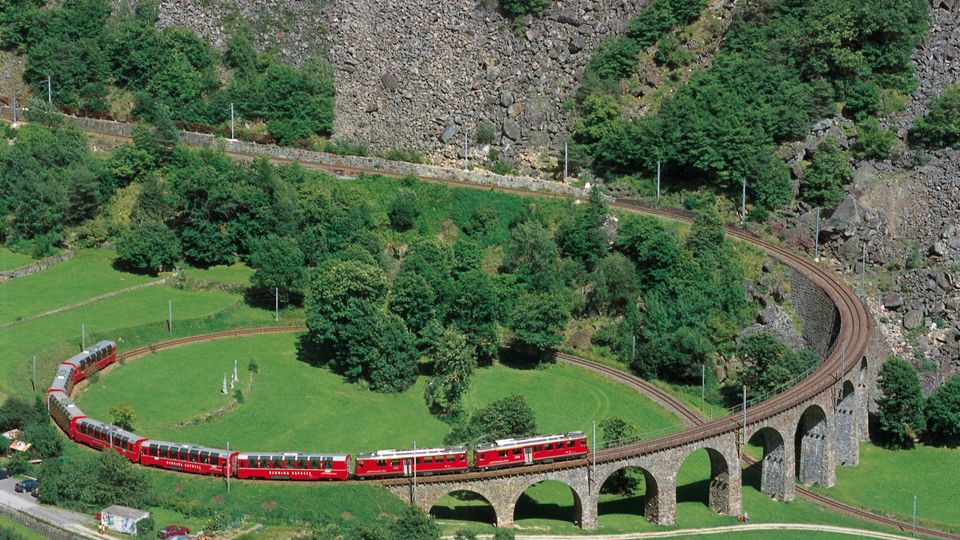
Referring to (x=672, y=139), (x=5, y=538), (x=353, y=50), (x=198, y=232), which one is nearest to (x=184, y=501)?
(x=5, y=538)

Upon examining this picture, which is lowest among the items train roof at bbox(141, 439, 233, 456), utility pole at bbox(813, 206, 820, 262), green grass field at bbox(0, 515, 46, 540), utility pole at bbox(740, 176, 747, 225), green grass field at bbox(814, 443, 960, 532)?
green grass field at bbox(814, 443, 960, 532)

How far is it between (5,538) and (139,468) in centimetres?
1512

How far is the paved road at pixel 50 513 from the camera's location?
106875 millimetres

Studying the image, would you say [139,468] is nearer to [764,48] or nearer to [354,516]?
[354,516]

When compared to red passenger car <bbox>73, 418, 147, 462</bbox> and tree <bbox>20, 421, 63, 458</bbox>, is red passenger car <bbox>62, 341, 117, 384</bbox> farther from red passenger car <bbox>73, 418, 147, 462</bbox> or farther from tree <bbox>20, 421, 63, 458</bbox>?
tree <bbox>20, 421, 63, 458</bbox>

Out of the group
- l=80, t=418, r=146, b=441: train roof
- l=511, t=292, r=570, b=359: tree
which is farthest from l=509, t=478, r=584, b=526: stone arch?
l=80, t=418, r=146, b=441: train roof

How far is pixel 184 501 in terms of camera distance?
113 meters

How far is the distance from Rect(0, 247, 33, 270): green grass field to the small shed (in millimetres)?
51591

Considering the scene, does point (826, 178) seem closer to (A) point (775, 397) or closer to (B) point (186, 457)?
(A) point (775, 397)

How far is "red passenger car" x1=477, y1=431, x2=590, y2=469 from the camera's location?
116 m

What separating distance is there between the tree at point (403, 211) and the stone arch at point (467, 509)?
44.1 m

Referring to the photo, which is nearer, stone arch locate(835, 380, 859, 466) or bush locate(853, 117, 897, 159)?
stone arch locate(835, 380, 859, 466)

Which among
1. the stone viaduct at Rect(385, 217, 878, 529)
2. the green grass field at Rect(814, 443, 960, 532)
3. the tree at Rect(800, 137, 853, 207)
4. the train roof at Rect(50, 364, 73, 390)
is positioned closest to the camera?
the stone viaduct at Rect(385, 217, 878, 529)

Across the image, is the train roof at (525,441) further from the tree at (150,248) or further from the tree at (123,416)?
the tree at (150,248)
